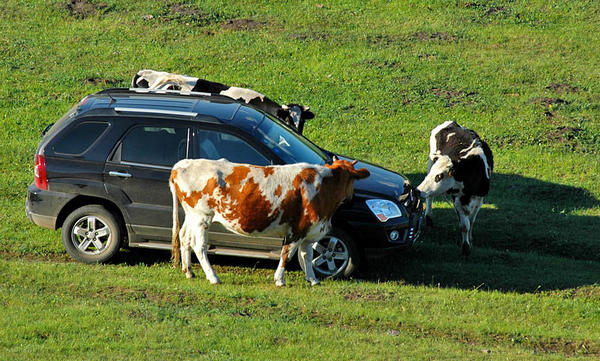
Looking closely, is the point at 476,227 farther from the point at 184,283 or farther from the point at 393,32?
the point at 393,32

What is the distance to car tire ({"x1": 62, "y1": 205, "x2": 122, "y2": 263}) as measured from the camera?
11031 millimetres

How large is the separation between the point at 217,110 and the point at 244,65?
11136 mm

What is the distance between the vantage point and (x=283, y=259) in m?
10.4

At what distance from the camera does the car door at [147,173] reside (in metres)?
10.8

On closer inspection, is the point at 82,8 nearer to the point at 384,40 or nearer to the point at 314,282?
the point at 384,40

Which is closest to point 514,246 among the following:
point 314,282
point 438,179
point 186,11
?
point 438,179

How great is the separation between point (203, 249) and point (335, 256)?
71.7 inches

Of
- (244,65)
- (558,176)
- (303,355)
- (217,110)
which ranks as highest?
(244,65)

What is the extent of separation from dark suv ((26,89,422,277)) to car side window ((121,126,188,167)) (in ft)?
0.05

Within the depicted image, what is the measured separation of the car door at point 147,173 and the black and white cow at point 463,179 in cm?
411

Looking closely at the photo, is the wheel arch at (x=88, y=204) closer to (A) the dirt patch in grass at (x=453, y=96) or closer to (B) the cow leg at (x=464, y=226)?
(B) the cow leg at (x=464, y=226)

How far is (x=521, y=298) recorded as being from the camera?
1039 centimetres

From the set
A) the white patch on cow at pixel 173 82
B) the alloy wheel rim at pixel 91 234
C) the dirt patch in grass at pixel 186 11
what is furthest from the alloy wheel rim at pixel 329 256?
the dirt patch in grass at pixel 186 11

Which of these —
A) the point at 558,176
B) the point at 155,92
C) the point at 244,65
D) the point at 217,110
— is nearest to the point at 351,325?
the point at 217,110
